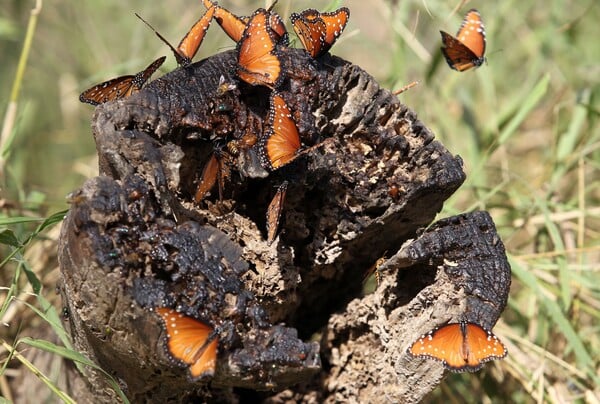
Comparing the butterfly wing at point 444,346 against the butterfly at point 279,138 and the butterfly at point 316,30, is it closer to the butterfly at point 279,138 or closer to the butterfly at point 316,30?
the butterfly at point 279,138

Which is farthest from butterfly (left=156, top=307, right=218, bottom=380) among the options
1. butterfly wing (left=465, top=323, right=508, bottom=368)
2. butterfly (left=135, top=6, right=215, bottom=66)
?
butterfly (left=135, top=6, right=215, bottom=66)

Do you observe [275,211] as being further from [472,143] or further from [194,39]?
[472,143]

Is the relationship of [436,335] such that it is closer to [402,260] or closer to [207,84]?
[402,260]

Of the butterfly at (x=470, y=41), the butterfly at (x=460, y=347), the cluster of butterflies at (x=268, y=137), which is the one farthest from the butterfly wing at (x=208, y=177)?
the butterfly at (x=470, y=41)

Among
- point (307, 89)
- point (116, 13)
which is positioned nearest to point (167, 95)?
point (307, 89)

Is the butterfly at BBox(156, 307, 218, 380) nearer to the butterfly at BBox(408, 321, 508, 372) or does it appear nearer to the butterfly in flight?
the butterfly at BBox(408, 321, 508, 372)

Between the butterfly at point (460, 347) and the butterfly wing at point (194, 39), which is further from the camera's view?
the butterfly wing at point (194, 39)

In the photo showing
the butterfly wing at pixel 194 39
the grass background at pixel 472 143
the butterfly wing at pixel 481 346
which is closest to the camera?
the butterfly wing at pixel 481 346
